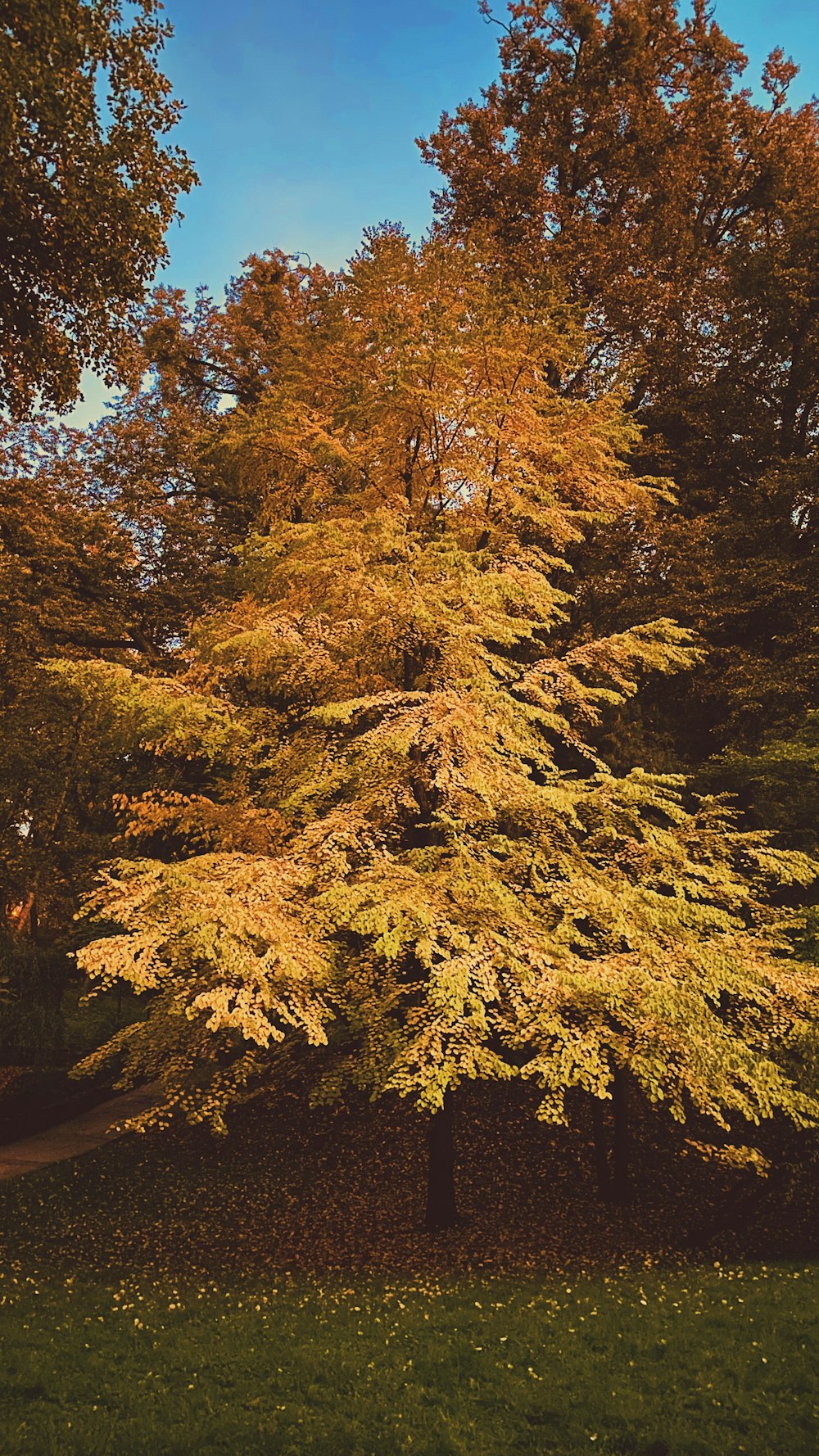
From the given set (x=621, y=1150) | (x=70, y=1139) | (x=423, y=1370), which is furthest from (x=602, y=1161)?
(x=70, y=1139)

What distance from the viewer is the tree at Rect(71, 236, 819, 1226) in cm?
677

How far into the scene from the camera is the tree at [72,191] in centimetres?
712

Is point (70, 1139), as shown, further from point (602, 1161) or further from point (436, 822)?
point (436, 822)

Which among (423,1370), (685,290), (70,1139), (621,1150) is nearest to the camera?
(423,1370)

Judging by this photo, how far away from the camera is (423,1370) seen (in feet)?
19.1

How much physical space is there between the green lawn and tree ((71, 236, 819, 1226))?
1.61 m

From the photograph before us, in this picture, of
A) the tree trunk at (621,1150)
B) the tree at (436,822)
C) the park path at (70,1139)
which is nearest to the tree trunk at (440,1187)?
the tree at (436,822)

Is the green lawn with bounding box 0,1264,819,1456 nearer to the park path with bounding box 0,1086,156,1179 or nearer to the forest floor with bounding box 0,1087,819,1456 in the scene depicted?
the forest floor with bounding box 0,1087,819,1456

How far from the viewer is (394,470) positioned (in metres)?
11.3

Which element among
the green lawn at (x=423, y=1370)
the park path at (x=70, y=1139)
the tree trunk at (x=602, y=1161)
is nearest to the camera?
the green lawn at (x=423, y=1370)

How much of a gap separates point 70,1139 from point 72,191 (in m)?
15.7

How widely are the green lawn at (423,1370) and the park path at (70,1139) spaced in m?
6.71

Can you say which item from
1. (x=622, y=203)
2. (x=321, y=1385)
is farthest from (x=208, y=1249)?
(x=622, y=203)

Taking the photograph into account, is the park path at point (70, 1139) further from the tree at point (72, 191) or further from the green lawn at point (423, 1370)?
the tree at point (72, 191)
